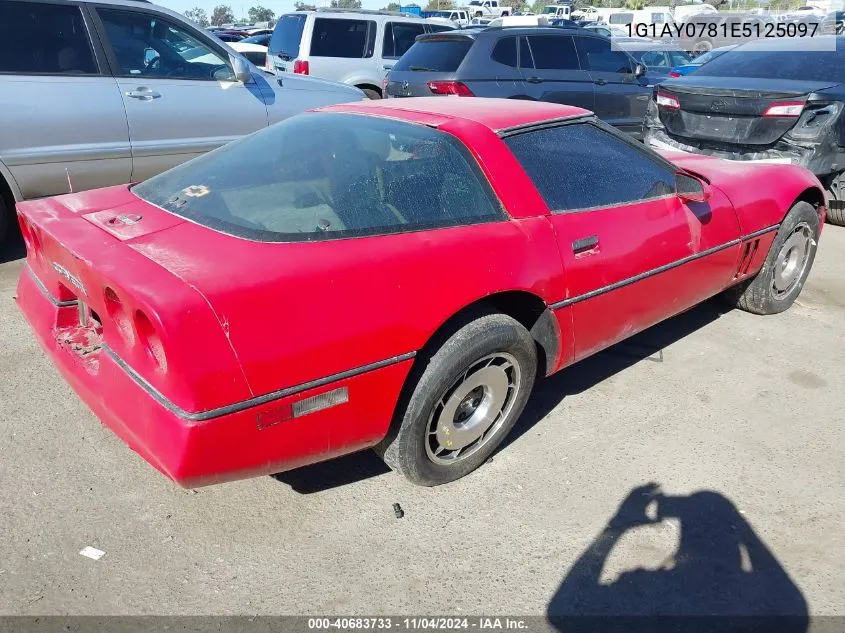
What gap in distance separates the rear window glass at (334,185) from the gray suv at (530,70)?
526 centimetres

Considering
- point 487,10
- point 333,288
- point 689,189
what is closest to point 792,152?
point 689,189

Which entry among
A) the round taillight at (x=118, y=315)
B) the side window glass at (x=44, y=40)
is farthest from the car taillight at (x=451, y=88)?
the round taillight at (x=118, y=315)

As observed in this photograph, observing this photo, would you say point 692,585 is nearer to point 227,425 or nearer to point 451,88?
point 227,425

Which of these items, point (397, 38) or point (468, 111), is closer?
point (468, 111)

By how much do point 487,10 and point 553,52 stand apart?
3060 centimetres

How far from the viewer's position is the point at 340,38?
10312 millimetres

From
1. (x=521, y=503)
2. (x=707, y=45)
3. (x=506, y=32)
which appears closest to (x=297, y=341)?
(x=521, y=503)

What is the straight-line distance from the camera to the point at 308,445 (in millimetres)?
2309

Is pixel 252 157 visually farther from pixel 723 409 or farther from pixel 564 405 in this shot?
pixel 723 409

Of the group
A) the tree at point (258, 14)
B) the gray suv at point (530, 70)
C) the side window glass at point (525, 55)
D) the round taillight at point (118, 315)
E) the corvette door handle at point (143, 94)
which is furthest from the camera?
the tree at point (258, 14)

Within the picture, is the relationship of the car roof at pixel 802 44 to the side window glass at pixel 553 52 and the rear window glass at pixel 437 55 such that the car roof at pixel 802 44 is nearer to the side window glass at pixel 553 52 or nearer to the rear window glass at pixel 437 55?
the side window glass at pixel 553 52

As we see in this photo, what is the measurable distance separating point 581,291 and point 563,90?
6351mm

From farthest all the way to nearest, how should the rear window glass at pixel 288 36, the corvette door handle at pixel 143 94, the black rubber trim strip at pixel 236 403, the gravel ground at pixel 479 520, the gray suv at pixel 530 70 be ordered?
the rear window glass at pixel 288 36, the gray suv at pixel 530 70, the corvette door handle at pixel 143 94, the gravel ground at pixel 479 520, the black rubber trim strip at pixel 236 403

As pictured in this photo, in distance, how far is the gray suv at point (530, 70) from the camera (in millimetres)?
8073
